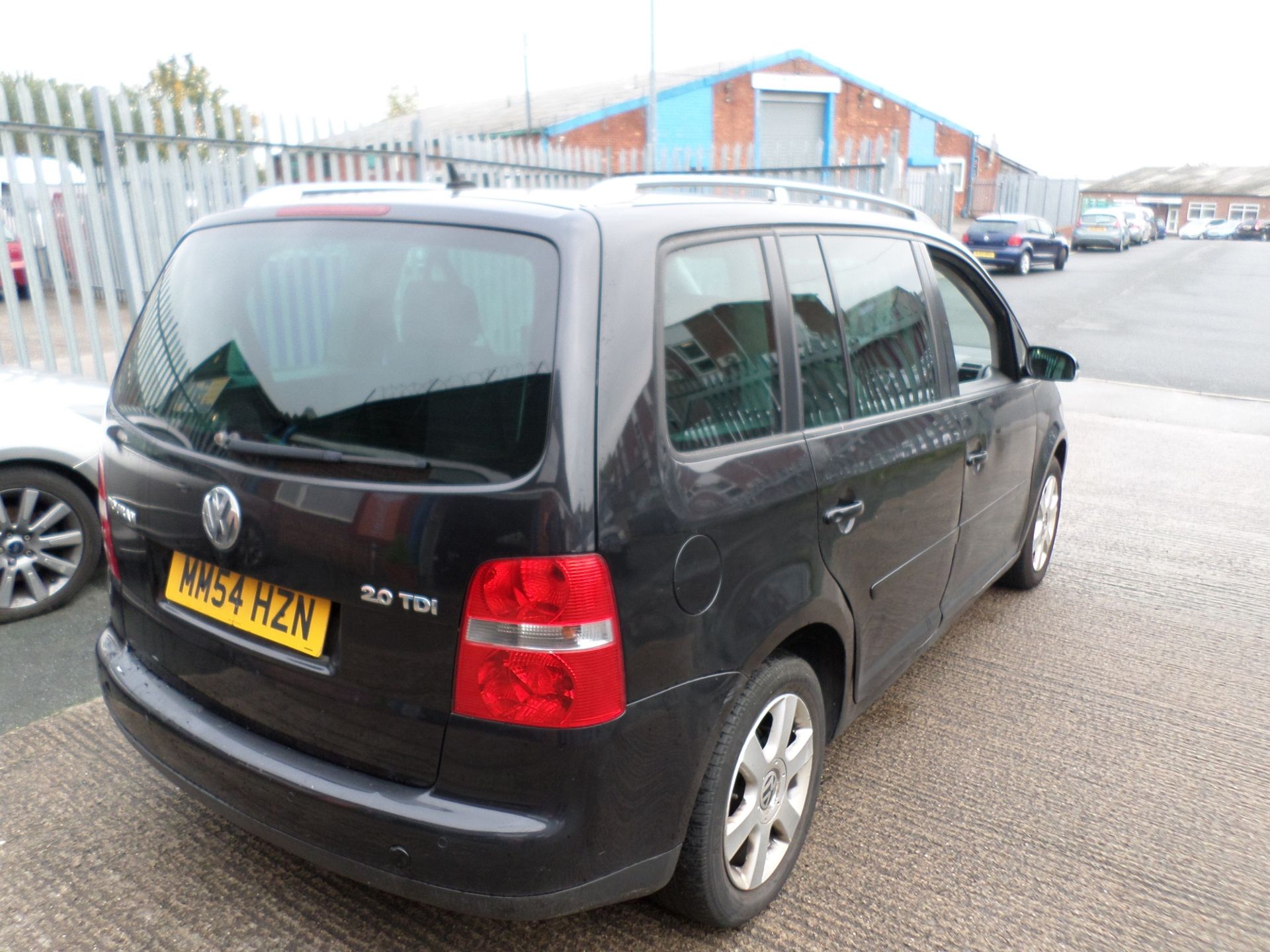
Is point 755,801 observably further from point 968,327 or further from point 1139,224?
point 1139,224

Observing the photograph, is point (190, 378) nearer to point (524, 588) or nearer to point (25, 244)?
point (524, 588)

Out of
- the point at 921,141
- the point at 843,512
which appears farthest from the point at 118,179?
the point at 921,141

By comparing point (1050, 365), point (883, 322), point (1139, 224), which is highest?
point (883, 322)

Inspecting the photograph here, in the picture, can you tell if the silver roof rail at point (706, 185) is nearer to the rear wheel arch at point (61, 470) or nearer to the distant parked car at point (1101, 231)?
the rear wheel arch at point (61, 470)

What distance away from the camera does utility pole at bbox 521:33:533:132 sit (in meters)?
27.0

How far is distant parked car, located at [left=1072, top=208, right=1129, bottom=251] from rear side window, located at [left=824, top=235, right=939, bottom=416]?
40.7 metres

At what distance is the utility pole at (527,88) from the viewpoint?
2703 cm

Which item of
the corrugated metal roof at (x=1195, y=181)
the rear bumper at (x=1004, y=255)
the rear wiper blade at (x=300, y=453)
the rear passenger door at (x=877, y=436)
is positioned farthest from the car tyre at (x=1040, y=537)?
the corrugated metal roof at (x=1195, y=181)

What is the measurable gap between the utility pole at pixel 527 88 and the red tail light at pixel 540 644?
26.2 m

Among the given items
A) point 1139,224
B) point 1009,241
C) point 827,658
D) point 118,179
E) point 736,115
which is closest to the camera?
point 827,658

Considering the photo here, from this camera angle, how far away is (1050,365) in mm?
4043

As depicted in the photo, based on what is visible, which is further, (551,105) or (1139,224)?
(1139,224)

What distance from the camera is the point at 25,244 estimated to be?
6387mm

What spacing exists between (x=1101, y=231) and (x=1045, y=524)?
129 feet
